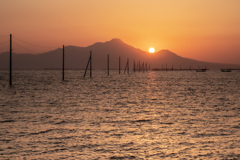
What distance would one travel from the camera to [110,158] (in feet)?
36.6

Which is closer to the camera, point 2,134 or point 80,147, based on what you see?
point 80,147

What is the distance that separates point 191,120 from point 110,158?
9.35 meters

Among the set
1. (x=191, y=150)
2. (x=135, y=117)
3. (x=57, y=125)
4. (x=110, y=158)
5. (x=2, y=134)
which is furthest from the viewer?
A: (x=135, y=117)

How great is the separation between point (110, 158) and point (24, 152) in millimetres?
3178

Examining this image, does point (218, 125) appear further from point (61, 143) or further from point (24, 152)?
point (24, 152)

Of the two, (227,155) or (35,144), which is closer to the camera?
(227,155)

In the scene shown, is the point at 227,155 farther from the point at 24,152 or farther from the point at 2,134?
the point at 2,134

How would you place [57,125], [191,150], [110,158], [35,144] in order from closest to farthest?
[110,158], [191,150], [35,144], [57,125]

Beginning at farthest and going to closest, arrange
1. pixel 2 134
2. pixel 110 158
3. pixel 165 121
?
1. pixel 165 121
2. pixel 2 134
3. pixel 110 158

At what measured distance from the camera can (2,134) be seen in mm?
14859

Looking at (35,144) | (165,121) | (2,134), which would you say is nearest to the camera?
(35,144)

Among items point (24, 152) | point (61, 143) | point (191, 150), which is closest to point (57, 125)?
point (61, 143)

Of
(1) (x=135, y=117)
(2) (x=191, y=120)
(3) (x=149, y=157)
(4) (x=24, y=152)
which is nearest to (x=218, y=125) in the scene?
(2) (x=191, y=120)

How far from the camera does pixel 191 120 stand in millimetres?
19328
